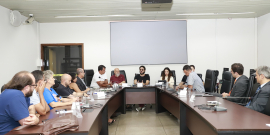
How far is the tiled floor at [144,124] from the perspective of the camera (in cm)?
386

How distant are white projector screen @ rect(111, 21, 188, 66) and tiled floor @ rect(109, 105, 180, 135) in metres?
2.29

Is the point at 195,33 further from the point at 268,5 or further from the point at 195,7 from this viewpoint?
the point at 268,5

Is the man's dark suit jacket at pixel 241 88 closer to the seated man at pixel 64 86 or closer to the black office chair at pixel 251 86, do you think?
the black office chair at pixel 251 86

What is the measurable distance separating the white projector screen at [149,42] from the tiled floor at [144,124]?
7.52ft

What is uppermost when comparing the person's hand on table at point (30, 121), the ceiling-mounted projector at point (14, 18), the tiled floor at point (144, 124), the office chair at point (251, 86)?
the ceiling-mounted projector at point (14, 18)

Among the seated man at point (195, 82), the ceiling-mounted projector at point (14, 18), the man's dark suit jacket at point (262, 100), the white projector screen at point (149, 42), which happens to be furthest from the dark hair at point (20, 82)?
the white projector screen at point (149, 42)

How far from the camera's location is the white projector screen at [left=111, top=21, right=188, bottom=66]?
23.5 feet

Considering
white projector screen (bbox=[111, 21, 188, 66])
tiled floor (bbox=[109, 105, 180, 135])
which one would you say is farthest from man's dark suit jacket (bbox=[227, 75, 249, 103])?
white projector screen (bbox=[111, 21, 188, 66])

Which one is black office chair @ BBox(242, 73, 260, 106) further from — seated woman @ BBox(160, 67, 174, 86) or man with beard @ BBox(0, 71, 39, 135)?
man with beard @ BBox(0, 71, 39, 135)

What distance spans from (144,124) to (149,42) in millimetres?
3444

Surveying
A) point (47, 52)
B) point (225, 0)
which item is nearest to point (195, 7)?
point (225, 0)

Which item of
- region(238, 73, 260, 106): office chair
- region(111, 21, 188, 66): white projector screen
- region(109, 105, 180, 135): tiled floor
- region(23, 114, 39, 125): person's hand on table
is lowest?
region(109, 105, 180, 135): tiled floor

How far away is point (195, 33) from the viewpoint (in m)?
7.20

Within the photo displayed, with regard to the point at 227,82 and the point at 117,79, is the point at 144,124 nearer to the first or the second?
the point at 227,82
